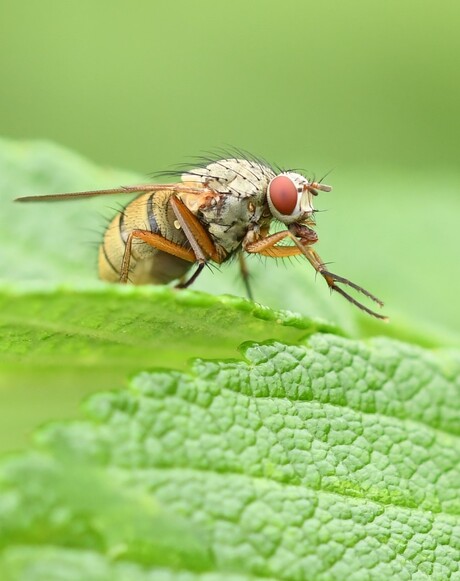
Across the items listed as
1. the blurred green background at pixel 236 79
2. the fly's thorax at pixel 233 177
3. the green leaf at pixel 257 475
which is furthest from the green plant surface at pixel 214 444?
the blurred green background at pixel 236 79

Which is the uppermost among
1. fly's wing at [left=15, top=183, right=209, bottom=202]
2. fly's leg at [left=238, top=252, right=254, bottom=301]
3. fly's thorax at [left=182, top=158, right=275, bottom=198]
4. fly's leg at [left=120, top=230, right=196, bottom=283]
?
fly's thorax at [left=182, top=158, right=275, bottom=198]

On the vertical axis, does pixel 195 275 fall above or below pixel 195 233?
below

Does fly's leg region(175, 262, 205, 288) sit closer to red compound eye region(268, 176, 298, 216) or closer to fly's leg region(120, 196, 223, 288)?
fly's leg region(120, 196, 223, 288)

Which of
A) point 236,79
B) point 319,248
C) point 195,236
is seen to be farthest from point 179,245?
point 236,79

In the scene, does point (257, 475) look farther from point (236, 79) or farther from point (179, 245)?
point (236, 79)

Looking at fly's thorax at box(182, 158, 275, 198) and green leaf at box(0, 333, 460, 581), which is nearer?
green leaf at box(0, 333, 460, 581)

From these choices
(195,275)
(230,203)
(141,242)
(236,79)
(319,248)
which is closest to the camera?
(195,275)

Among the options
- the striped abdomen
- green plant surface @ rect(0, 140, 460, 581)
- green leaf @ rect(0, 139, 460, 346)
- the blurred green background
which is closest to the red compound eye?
green leaf @ rect(0, 139, 460, 346)

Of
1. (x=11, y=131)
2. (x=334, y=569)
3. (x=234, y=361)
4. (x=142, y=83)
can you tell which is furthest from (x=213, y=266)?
(x=142, y=83)
